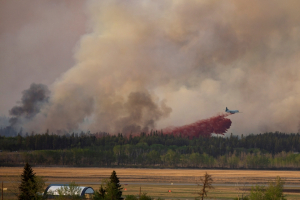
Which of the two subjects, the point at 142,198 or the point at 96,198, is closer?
the point at 142,198

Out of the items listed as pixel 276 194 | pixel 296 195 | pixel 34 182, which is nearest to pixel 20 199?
pixel 34 182

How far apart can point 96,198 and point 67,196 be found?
436 inches

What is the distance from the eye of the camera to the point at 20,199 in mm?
78062

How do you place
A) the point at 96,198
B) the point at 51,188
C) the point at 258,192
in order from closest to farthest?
the point at 96,198 → the point at 258,192 → the point at 51,188

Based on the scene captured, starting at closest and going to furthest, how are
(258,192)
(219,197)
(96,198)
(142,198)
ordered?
(142,198) < (96,198) < (258,192) < (219,197)

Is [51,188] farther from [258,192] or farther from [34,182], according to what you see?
[258,192]

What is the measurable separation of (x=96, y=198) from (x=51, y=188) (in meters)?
42.5

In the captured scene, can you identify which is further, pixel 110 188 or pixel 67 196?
pixel 67 196

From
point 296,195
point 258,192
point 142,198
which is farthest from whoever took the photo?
point 296,195

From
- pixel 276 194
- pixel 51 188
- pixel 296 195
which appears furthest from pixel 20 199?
pixel 296 195

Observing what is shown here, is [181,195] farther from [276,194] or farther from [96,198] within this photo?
[96,198]

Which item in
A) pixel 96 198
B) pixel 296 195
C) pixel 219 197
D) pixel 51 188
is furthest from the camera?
pixel 296 195

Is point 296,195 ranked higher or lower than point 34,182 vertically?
lower

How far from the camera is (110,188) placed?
8088 cm
